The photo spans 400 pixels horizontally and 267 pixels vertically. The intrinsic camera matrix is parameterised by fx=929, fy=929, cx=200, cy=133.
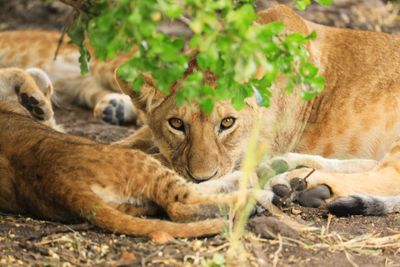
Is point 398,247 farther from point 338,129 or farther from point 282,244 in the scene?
point 338,129

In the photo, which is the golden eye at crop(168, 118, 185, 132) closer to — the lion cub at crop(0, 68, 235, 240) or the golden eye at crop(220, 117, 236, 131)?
the golden eye at crop(220, 117, 236, 131)

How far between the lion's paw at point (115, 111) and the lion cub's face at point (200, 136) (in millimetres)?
1927

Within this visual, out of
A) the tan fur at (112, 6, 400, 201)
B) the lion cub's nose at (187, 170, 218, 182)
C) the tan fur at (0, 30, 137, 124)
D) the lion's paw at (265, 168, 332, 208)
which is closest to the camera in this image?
the lion cub's nose at (187, 170, 218, 182)

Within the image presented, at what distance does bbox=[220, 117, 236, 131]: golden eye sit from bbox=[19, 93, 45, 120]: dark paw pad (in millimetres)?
1461

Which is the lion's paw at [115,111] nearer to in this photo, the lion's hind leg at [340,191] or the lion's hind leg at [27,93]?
the lion's hind leg at [27,93]

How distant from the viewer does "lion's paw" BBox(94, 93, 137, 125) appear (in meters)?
6.76

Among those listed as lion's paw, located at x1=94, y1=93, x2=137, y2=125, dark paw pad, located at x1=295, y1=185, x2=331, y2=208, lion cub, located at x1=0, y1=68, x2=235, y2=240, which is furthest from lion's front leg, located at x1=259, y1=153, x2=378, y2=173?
lion's paw, located at x1=94, y1=93, x2=137, y2=125

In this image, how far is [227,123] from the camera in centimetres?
463

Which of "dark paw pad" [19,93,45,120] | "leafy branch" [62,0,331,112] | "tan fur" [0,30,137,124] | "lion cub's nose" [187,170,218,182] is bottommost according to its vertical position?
"tan fur" [0,30,137,124]

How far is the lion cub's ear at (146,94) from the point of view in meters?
4.72

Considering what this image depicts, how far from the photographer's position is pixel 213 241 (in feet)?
12.1

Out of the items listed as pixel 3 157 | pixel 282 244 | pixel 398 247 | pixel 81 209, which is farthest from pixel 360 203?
pixel 3 157

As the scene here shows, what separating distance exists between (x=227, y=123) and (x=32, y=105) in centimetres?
152

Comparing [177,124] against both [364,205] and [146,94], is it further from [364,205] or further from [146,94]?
[364,205]
